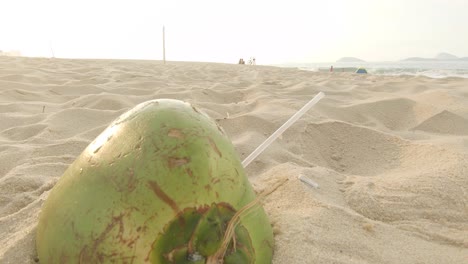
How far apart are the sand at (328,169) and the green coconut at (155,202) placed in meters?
0.29

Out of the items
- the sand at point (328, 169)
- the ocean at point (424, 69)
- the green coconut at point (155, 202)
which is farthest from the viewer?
the ocean at point (424, 69)

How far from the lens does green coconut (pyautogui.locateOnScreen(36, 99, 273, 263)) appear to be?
2.28ft

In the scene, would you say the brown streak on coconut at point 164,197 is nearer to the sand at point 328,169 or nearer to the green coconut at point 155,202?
the green coconut at point 155,202

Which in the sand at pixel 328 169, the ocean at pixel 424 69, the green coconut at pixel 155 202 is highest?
the green coconut at pixel 155 202

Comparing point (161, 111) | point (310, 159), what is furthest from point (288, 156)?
point (161, 111)

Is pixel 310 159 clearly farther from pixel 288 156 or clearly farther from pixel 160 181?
pixel 160 181

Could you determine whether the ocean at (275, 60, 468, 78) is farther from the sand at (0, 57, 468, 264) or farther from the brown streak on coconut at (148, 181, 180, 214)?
the brown streak on coconut at (148, 181, 180, 214)

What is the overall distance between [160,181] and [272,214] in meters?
0.67

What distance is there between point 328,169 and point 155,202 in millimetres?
1323

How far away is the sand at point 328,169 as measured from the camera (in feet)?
3.74

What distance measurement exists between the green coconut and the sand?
29 cm

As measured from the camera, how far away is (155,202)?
0.71 m

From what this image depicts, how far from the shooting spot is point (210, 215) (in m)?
0.74

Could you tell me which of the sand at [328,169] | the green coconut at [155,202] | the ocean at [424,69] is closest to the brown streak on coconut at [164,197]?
the green coconut at [155,202]
